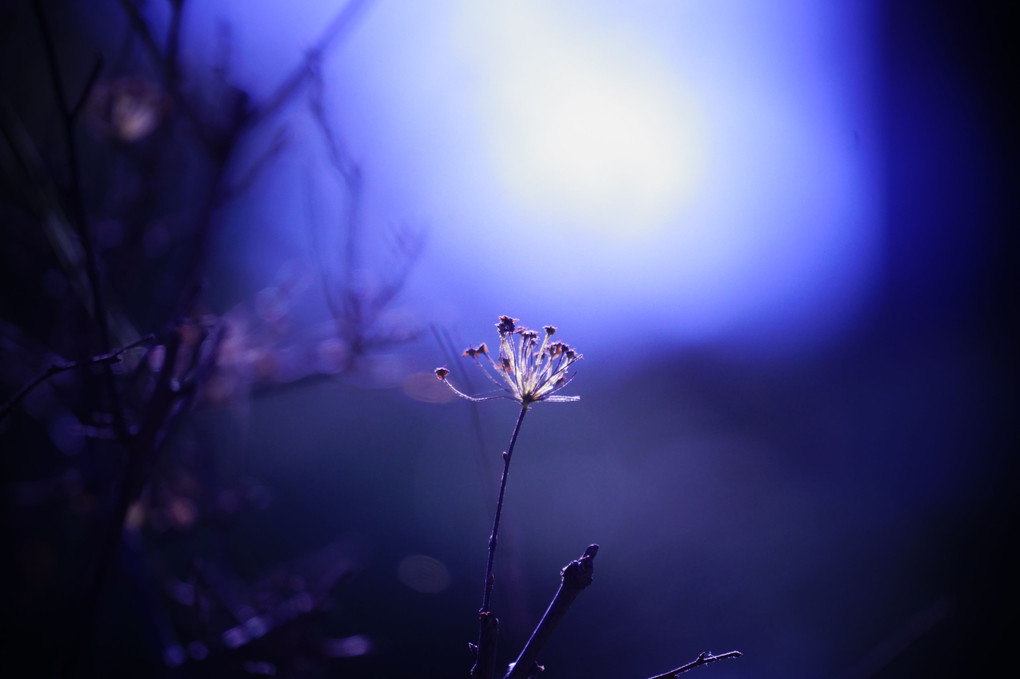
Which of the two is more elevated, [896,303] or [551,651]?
[896,303]

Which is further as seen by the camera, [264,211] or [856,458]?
[856,458]

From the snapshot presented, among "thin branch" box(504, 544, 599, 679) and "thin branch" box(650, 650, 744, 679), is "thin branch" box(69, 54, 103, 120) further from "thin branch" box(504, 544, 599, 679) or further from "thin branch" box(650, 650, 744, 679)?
"thin branch" box(650, 650, 744, 679)

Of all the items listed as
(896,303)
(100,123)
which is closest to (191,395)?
(100,123)

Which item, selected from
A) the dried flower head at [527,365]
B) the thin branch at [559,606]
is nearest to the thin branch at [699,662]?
the thin branch at [559,606]

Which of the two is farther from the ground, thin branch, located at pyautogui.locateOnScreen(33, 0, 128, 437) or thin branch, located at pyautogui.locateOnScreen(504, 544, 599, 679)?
thin branch, located at pyautogui.locateOnScreen(33, 0, 128, 437)

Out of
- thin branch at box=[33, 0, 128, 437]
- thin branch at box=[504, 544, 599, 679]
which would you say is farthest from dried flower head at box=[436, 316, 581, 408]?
thin branch at box=[33, 0, 128, 437]

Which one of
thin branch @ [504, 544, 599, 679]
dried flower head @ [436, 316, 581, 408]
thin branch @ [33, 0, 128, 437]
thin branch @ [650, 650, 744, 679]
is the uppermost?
thin branch @ [33, 0, 128, 437]

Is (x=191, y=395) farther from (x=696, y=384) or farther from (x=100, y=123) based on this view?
(x=696, y=384)

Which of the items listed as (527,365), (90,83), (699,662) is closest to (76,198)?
(90,83)
